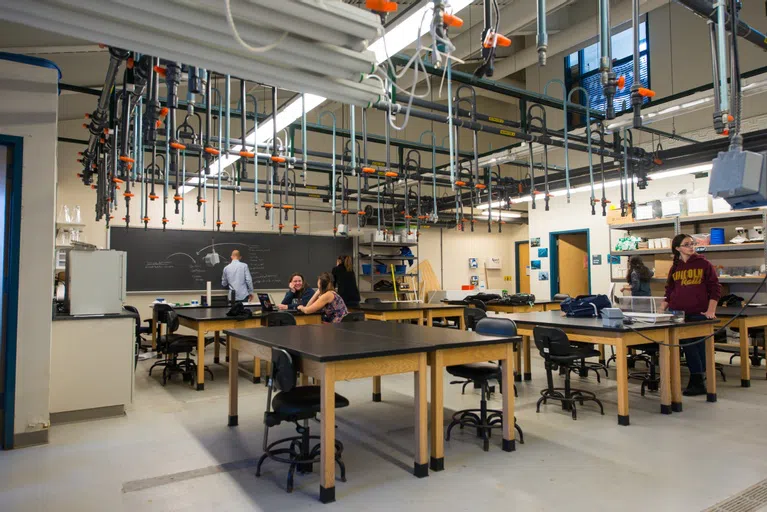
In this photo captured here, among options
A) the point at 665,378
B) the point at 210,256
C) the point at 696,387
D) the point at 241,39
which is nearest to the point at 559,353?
the point at 665,378

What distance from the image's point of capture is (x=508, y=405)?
3.28 meters

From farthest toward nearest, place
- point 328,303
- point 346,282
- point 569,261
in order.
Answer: point 569,261, point 346,282, point 328,303

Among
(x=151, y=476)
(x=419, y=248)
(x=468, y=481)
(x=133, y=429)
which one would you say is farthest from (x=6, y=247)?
(x=419, y=248)

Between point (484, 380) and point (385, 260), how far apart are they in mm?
8167

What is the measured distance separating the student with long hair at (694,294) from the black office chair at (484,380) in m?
2.16

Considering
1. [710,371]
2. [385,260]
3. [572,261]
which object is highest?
[385,260]

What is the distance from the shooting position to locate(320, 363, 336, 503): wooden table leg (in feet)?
8.26

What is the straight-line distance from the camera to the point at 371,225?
11.5 metres

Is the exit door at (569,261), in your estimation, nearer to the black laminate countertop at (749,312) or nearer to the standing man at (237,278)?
the black laminate countertop at (749,312)

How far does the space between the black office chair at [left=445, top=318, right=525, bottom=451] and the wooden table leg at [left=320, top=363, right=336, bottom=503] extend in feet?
4.03

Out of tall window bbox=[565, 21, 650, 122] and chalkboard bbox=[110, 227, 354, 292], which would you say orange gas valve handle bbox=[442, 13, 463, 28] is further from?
tall window bbox=[565, 21, 650, 122]

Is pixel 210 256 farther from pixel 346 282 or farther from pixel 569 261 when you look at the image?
pixel 569 261

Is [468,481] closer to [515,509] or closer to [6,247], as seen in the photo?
[515,509]

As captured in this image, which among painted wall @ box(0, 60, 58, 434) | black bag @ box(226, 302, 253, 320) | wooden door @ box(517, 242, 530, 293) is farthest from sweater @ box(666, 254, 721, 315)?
wooden door @ box(517, 242, 530, 293)
